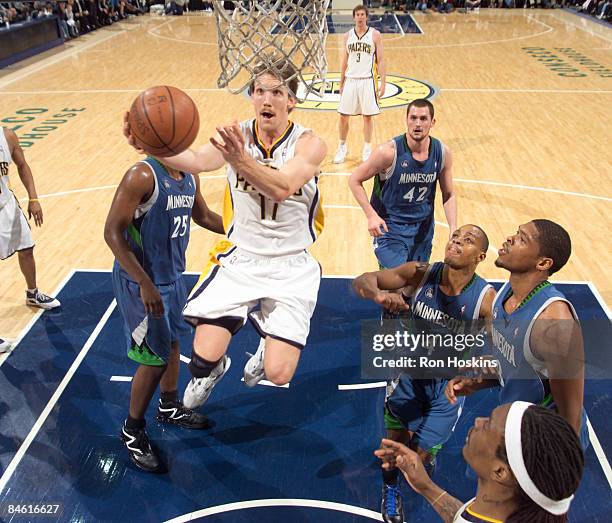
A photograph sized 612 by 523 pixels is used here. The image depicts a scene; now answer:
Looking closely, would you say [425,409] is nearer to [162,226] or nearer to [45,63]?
[162,226]

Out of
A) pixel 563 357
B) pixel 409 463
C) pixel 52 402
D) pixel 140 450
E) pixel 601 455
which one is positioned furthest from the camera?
pixel 52 402

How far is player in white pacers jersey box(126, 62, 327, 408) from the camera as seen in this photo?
3.59 meters

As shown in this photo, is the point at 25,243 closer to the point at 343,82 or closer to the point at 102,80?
the point at 343,82

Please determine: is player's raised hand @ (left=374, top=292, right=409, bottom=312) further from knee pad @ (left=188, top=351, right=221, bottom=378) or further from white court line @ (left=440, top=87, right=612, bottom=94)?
white court line @ (left=440, top=87, right=612, bottom=94)

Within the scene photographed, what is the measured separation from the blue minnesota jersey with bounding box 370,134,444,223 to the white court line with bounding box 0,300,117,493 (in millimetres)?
2507

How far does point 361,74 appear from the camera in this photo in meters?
9.03

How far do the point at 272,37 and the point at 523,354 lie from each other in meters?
2.19

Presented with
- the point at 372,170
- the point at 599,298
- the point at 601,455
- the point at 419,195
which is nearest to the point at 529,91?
the point at 599,298

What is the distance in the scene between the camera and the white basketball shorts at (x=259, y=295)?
369cm

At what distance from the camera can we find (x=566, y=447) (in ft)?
6.47

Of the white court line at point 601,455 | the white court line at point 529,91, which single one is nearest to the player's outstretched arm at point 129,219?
the white court line at point 601,455

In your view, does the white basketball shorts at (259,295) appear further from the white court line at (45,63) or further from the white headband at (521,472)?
the white court line at (45,63)

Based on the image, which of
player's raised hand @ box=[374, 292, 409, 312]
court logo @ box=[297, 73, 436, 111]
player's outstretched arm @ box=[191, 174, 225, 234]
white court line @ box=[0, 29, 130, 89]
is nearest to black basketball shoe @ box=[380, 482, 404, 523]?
player's raised hand @ box=[374, 292, 409, 312]

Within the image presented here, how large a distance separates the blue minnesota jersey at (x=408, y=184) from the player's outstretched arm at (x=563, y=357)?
7.07 ft
